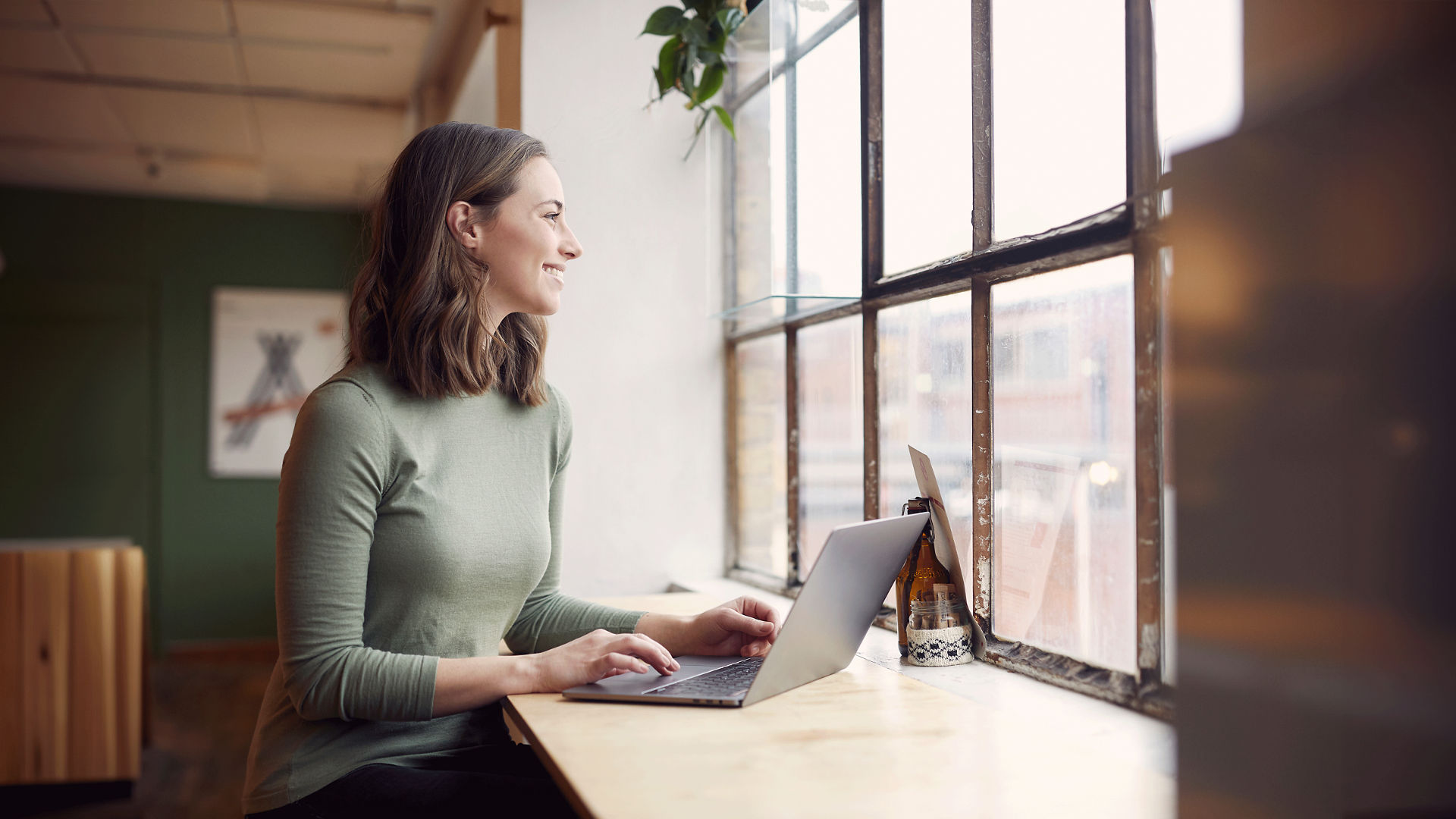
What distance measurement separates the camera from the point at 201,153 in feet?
15.5

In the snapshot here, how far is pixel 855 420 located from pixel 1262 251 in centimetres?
155

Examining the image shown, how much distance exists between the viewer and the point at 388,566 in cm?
127

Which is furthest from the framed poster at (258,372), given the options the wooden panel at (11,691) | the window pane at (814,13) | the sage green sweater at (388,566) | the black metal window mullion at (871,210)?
the sage green sweater at (388,566)

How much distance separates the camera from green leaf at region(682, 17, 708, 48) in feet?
6.93

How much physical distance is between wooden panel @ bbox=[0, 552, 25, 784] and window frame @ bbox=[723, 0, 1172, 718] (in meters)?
2.47

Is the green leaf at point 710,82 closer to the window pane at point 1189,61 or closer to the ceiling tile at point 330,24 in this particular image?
the window pane at point 1189,61

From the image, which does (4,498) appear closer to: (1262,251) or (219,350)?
(219,350)

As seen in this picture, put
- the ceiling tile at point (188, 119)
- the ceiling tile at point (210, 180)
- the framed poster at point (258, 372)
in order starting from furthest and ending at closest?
1. the framed poster at point (258, 372)
2. the ceiling tile at point (210, 180)
3. the ceiling tile at point (188, 119)

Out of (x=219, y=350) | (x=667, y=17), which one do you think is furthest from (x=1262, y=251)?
(x=219, y=350)

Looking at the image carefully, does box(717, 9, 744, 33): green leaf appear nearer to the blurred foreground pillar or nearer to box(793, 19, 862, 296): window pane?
box(793, 19, 862, 296): window pane

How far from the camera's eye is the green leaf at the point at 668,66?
7.01 ft

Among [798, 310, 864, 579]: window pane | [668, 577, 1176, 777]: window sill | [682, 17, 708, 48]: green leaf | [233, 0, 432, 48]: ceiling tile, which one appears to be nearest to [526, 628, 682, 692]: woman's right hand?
[668, 577, 1176, 777]: window sill

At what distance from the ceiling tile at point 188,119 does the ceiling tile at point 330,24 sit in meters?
0.78

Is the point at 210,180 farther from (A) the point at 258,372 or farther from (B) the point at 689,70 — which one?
(B) the point at 689,70
